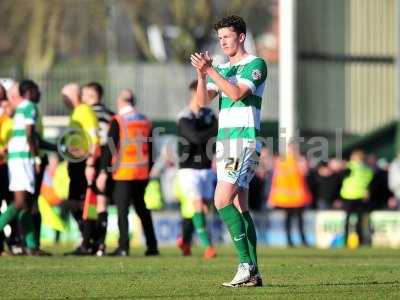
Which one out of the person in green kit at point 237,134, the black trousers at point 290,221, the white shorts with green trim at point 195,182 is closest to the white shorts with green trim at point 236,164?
the person in green kit at point 237,134

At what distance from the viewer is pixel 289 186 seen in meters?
26.7

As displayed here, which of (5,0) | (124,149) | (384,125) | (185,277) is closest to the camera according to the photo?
(185,277)

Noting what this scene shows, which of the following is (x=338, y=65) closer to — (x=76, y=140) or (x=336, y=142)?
(x=336, y=142)

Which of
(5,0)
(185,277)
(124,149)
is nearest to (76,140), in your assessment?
(124,149)

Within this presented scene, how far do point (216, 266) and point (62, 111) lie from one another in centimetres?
1803

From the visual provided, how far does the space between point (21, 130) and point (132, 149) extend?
1.43m

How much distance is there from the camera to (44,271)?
13.6 meters

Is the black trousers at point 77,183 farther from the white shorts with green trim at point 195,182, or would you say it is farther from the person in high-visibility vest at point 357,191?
the person in high-visibility vest at point 357,191

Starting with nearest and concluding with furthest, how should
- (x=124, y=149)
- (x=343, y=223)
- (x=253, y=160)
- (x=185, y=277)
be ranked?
(x=253, y=160), (x=185, y=277), (x=124, y=149), (x=343, y=223)

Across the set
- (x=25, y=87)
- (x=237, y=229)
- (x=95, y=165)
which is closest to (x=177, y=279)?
(x=237, y=229)

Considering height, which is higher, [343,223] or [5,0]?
[5,0]

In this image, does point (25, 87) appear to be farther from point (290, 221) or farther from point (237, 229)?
point (290, 221)

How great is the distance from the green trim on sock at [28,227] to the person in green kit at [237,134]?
5403mm

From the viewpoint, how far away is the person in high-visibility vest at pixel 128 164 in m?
16.9
